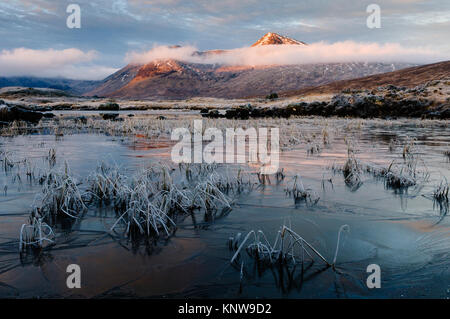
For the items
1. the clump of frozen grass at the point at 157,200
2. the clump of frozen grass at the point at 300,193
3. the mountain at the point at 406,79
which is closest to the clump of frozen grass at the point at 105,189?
the clump of frozen grass at the point at 157,200

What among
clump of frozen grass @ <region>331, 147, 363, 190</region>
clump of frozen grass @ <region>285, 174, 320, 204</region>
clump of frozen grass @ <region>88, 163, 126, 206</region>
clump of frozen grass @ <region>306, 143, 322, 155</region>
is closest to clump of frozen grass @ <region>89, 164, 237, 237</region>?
clump of frozen grass @ <region>88, 163, 126, 206</region>

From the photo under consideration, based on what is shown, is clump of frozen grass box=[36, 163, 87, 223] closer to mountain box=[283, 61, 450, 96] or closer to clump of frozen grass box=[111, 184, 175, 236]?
clump of frozen grass box=[111, 184, 175, 236]

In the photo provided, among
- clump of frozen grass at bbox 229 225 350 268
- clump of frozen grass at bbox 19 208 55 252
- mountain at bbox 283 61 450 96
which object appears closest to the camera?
clump of frozen grass at bbox 229 225 350 268

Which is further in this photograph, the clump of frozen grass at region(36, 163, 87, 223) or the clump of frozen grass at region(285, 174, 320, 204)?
the clump of frozen grass at region(285, 174, 320, 204)

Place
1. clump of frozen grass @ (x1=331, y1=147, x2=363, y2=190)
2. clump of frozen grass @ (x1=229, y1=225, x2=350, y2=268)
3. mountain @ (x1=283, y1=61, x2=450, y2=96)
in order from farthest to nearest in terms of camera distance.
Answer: mountain @ (x1=283, y1=61, x2=450, y2=96), clump of frozen grass @ (x1=331, y1=147, x2=363, y2=190), clump of frozen grass @ (x1=229, y1=225, x2=350, y2=268)

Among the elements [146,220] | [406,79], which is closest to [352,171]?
[146,220]

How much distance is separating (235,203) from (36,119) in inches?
1259

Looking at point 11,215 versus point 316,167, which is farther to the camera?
point 316,167

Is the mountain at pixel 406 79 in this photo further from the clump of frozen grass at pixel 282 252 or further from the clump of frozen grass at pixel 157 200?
the clump of frozen grass at pixel 282 252

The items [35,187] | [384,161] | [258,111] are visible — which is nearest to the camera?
[35,187]

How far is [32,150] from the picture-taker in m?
14.0

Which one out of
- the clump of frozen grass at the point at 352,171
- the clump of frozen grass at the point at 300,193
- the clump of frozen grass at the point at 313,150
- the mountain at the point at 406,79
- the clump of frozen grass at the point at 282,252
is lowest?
the clump of frozen grass at the point at 282,252
